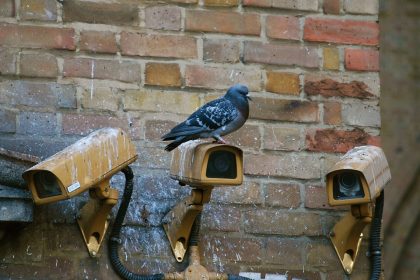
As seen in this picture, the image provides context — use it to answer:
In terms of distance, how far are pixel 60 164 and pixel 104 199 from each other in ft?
0.89

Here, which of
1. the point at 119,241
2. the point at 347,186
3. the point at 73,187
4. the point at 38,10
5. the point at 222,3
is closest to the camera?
the point at 73,187

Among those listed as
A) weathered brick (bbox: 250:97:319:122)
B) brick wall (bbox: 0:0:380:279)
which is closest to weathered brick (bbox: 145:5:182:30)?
brick wall (bbox: 0:0:380:279)

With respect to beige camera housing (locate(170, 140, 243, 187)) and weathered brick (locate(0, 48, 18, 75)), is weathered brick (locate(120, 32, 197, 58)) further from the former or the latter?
beige camera housing (locate(170, 140, 243, 187))

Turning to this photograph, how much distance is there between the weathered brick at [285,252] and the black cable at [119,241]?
1.12ft

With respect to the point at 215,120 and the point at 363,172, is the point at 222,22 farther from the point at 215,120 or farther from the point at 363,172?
the point at 363,172

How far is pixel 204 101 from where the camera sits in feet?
12.4

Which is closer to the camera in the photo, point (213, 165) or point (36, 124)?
point (213, 165)

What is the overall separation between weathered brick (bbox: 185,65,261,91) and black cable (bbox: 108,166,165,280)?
390 mm

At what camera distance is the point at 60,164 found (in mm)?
3240

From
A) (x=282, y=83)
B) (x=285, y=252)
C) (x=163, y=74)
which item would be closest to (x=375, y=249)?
(x=285, y=252)

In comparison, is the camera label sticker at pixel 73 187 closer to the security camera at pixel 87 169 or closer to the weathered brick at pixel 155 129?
the security camera at pixel 87 169

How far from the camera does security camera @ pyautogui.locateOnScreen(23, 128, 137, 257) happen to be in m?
3.25

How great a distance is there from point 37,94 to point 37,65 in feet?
0.27

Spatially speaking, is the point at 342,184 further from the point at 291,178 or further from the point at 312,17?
the point at 312,17
